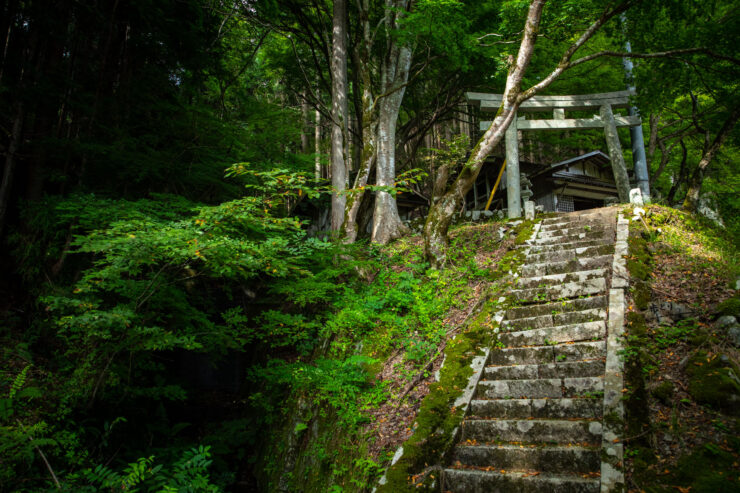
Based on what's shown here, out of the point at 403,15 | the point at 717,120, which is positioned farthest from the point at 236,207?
the point at 717,120

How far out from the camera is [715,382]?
3123 mm

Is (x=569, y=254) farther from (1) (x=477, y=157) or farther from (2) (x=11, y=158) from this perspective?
(2) (x=11, y=158)

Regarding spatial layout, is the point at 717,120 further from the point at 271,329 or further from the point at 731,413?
the point at 271,329

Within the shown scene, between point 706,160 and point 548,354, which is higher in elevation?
point 706,160

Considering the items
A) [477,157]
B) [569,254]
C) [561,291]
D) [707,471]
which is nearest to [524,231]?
[569,254]

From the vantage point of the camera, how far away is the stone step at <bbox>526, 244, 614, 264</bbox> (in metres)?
5.95

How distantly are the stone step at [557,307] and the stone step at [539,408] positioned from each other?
1.48m

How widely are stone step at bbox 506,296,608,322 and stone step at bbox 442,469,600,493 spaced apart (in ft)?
7.65

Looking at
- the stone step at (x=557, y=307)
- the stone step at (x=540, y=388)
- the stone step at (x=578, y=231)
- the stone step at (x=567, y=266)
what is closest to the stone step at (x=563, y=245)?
the stone step at (x=578, y=231)

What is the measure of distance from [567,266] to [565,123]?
7.70 meters

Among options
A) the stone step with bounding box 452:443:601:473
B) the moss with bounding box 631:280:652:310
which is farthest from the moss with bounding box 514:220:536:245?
the stone step with bounding box 452:443:601:473

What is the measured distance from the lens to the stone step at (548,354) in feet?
13.3

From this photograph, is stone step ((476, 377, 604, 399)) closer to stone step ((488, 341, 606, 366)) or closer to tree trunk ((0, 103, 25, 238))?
stone step ((488, 341, 606, 366))

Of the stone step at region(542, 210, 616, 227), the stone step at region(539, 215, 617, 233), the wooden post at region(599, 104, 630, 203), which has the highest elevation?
the wooden post at region(599, 104, 630, 203)
